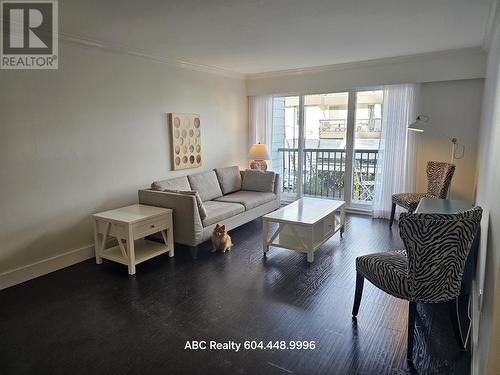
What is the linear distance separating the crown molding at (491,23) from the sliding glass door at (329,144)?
1627 millimetres

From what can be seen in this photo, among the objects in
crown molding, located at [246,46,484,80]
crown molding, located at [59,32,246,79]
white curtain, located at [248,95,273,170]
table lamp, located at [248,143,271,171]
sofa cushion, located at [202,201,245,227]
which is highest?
crown molding, located at [246,46,484,80]

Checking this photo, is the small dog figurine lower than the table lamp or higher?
lower

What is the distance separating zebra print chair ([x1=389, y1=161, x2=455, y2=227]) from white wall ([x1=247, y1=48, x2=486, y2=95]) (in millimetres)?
1202

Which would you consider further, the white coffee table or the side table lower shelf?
the white coffee table

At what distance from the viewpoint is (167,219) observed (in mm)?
3520

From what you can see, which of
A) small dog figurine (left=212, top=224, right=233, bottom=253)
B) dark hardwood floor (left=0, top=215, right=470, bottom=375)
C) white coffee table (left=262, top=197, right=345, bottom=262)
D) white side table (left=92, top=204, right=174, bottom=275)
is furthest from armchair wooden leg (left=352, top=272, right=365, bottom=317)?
white side table (left=92, top=204, right=174, bottom=275)

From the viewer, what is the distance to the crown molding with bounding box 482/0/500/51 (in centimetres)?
252

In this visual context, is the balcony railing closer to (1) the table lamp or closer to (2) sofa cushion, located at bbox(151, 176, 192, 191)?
(1) the table lamp

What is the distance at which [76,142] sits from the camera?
3.41m

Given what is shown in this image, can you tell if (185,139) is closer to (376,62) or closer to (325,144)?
(325,144)

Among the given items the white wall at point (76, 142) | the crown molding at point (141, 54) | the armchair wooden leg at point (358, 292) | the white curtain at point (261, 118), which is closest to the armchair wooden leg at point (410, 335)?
the armchair wooden leg at point (358, 292)

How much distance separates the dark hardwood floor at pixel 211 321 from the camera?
6.54 ft

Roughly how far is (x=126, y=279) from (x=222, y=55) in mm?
2947

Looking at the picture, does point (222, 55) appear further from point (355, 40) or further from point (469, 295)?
point (469, 295)
